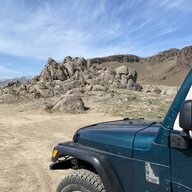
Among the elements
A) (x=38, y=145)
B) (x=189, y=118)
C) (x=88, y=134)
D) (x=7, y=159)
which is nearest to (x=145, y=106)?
(x=38, y=145)

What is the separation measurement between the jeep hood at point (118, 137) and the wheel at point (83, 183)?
32cm

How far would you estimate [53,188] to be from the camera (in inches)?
258

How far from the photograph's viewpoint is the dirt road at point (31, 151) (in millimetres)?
6926

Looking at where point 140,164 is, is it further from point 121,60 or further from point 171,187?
point 121,60

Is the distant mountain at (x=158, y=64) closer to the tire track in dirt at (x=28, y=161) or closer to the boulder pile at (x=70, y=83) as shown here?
the boulder pile at (x=70, y=83)

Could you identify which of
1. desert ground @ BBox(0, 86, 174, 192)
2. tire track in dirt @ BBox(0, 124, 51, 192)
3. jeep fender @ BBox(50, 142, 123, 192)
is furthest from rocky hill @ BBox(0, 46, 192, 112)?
jeep fender @ BBox(50, 142, 123, 192)

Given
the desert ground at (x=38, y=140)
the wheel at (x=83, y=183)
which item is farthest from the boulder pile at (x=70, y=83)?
the wheel at (x=83, y=183)

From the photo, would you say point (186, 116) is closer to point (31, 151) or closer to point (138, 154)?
point (138, 154)

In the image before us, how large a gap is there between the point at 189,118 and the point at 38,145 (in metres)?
8.81

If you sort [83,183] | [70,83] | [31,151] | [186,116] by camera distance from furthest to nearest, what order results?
[70,83] < [31,151] < [83,183] < [186,116]

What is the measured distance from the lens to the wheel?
3.74 m

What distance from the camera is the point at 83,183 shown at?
3.83 metres

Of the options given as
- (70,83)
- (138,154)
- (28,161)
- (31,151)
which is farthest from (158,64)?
(138,154)

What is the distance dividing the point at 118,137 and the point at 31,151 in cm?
685
